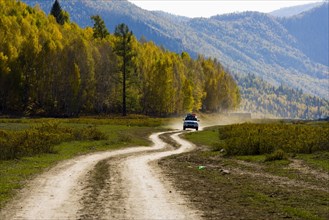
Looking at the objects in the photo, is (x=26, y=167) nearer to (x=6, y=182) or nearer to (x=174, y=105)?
(x=6, y=182)

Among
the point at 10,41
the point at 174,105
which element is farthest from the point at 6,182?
the point at 174,105

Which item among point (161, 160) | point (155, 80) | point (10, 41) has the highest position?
point (10, 41)

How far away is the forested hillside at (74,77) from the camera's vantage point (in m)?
91.7

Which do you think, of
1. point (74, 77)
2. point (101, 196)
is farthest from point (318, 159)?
point (74, 77)

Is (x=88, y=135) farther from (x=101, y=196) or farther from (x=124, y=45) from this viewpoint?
(x=124, y=45)

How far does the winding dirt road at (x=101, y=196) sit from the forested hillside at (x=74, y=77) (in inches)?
2736

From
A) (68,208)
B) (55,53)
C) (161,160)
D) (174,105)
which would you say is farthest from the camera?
(174,105)

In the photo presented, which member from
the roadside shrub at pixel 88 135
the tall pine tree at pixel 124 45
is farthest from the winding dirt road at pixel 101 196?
the tall pine tree at pixel 124 45

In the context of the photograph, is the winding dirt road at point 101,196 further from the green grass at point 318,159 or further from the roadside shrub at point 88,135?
the roadside shrub at point 88,135

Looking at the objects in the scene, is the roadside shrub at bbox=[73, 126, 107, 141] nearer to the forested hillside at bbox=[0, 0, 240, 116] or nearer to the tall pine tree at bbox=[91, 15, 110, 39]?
the forested hillside at bbox=[0, 0, 240, 116]

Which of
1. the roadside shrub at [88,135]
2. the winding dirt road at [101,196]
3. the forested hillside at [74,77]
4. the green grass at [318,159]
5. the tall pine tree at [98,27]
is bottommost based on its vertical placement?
the winding dirt road at [101,196]

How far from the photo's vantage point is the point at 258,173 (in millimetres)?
23484

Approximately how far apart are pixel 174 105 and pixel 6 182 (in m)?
101

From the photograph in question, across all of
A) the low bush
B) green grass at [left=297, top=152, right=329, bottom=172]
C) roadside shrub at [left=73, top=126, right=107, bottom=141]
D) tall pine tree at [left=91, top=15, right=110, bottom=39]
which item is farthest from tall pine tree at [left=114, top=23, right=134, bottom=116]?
green grass at [left=297, top=152, right=329, bottom=172]
